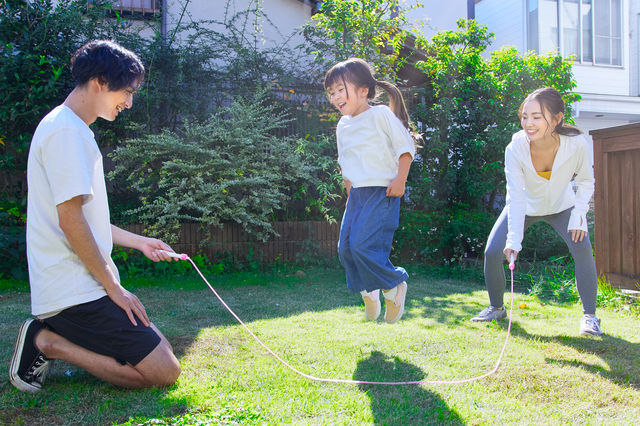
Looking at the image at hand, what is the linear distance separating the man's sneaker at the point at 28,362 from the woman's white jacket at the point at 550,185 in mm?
2602

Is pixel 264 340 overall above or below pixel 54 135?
below

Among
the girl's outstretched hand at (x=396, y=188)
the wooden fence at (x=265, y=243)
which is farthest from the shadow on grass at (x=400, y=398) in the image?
the wooden fence at (x=265, y=243)

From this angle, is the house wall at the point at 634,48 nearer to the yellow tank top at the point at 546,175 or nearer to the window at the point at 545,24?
the window at the point at 545,24

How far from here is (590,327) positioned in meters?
3.01

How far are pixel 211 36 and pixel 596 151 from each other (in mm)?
4802

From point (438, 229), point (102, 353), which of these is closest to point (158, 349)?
point (102, 353)

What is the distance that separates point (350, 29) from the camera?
6.22 meters

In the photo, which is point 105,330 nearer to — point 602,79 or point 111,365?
point 111,365

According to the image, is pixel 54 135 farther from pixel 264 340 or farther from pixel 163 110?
pixel 163 110

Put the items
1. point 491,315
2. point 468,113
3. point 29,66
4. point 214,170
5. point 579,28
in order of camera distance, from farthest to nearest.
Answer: point 579,28, point 468,113, point 214,170, point 29,66, point 491,315

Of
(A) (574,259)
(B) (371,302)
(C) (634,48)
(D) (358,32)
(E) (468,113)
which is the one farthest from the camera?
(C) (634,48)

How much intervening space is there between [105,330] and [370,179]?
1.61m

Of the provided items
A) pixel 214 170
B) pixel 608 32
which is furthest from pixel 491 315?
pixel 608 32

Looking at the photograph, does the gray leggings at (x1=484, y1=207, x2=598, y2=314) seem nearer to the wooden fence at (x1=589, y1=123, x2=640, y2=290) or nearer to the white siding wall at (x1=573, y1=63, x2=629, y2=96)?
the wooden fence at (x1=589, y1=123, x2=640, y2=290)
